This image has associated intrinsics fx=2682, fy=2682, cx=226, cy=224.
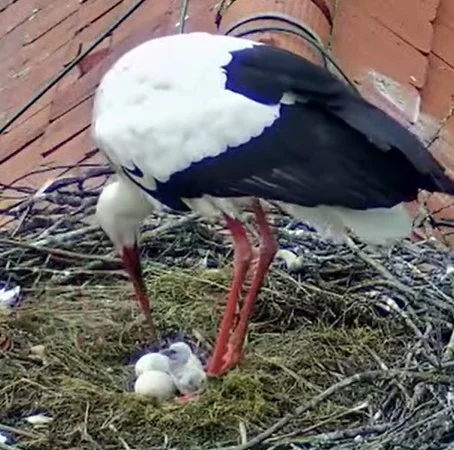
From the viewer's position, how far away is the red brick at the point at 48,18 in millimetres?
6578

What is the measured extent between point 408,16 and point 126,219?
1.14 metres

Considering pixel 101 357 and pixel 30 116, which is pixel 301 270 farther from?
pixel 30 116

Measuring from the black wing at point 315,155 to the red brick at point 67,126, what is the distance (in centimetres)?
124

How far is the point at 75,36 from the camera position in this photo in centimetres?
641

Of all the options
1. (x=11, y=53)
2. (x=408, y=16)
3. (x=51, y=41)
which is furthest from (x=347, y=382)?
(x=11, y=53)

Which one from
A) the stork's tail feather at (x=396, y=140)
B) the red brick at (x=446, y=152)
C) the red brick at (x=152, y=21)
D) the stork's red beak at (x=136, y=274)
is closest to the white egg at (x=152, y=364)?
the stork's red beak at (x=136, y=274)

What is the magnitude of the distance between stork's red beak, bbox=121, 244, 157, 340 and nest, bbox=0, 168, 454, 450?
10 centimetres

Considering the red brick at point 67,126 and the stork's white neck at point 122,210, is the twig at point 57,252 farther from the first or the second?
the red brick at point 67,126

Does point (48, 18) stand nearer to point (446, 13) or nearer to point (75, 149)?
point (75, 149)

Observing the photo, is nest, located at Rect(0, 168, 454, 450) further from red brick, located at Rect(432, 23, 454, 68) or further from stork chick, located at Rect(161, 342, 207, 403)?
red brick, located at Rect(432, 23, 454, 68)

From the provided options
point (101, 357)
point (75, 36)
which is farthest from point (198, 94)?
point (75, 36)

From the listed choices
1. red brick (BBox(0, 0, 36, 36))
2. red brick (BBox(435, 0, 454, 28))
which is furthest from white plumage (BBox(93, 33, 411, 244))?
red brick (BBox(0, 0, 36, 36))

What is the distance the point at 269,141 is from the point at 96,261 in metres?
0.90

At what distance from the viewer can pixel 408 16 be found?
6004 millimetres
